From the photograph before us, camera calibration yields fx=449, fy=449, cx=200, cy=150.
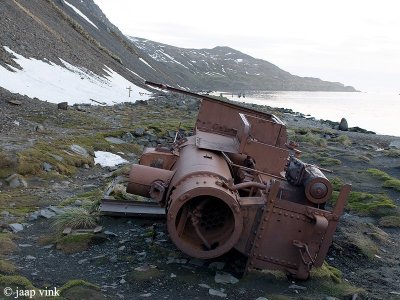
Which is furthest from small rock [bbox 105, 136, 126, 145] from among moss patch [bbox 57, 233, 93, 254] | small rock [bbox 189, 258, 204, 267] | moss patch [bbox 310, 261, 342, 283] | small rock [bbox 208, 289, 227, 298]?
small rock [bbox 208, 289, 227, 298]

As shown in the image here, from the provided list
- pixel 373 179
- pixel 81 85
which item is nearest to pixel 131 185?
pixel 373 179

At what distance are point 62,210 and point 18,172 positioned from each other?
3532 millimetres

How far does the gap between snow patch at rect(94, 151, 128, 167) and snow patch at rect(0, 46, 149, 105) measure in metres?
12.2

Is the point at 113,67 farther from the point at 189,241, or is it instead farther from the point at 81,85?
the point at 189,241

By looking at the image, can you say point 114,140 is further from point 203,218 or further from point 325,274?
point 325,274

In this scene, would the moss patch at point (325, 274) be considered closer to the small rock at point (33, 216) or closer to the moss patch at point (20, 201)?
the small rock at point (33, 216)

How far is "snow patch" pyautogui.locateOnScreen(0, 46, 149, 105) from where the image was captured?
31069mm

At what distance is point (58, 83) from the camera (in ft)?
123

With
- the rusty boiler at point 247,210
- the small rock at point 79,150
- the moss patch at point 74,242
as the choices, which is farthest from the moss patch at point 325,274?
the small rock at point 79,150

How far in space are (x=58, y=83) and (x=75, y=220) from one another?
30.0 metres

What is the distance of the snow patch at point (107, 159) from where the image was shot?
1838cm

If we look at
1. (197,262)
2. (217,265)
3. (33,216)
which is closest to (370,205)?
(217,265)

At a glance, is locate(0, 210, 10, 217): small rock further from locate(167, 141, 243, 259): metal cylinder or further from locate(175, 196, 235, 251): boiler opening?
locate(175, 196, 235, 251): boiler opening

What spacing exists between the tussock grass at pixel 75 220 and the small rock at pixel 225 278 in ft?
11.2
